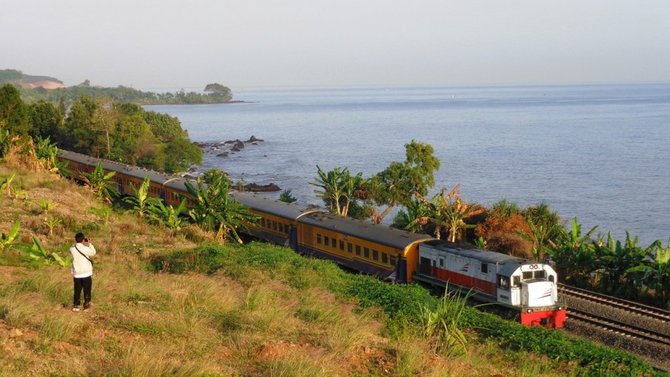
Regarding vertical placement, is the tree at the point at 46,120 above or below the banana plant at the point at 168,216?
above

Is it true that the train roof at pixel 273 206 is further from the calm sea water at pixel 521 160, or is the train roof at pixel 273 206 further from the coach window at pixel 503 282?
the calm sea water at pixel 521 160

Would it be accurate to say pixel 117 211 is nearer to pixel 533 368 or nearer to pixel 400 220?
pixel 400 220

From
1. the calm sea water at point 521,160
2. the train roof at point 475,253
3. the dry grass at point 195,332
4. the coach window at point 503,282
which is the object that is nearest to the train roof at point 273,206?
the train roof at point 475,253

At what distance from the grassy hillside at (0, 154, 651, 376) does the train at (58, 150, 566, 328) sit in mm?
3533

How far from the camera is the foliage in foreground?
15266mm

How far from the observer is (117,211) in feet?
118

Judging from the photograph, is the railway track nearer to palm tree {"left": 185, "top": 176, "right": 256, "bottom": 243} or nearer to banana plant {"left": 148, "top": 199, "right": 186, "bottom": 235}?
palm tree {"left": 185, "top": 176, "right": 256, "bottom": 243}

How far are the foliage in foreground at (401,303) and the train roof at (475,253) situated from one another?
3.44 metres

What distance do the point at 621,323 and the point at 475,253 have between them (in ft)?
17.0

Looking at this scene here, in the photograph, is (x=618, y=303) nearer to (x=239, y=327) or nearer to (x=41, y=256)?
(x=239, y=327)

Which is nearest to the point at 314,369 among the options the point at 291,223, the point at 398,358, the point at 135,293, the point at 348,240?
the point at 398,358

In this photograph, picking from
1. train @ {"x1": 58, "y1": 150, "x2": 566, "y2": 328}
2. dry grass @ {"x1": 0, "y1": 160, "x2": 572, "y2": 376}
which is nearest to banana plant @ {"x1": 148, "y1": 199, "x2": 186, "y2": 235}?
train @ {"x1": 58, "y1": 150, "x2": 566, "y2": 328}

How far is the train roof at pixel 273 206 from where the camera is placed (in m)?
33.1

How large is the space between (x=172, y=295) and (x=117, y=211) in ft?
72.8
